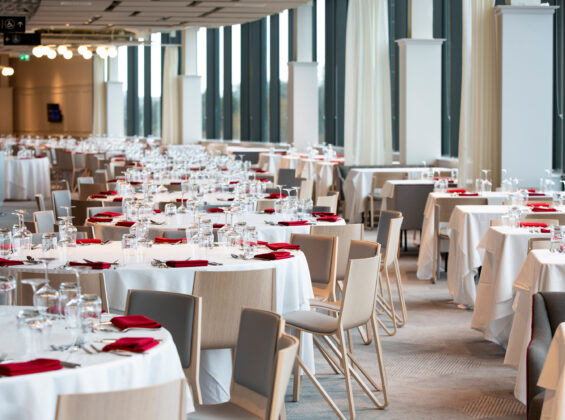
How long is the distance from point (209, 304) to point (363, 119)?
32.5 ft

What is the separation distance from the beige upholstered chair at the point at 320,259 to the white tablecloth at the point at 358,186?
21.9 feet

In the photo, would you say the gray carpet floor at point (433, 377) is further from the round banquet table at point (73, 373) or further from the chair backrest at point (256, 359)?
the round banquet table at point (73, 373)

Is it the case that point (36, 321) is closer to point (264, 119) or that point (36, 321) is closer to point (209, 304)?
point (209, 304)

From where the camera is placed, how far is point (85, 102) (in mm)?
31562

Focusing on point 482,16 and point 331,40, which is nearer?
point 482,16

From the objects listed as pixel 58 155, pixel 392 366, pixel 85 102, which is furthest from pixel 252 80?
pixel 392 366

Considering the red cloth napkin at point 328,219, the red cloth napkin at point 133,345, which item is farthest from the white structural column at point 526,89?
the red cloth napkin at point 133,345

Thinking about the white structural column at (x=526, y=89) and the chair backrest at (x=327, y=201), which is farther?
the white structural column at (x=526, y=89)

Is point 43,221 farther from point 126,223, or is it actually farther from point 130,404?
point 130,404

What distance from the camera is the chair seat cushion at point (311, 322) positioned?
4367 mm

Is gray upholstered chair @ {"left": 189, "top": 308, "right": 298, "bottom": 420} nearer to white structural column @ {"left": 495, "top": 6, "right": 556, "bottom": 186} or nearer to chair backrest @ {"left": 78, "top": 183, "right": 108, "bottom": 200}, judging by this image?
chair backrest @ {"left": 78, "top": 183, "right": 108, "bottom": 200}

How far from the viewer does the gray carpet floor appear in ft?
14.7

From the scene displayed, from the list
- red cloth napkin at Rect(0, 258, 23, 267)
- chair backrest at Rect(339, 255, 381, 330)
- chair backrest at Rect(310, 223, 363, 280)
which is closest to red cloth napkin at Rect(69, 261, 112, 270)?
red cloth napkin at Rect(0, 258, 23, 267)

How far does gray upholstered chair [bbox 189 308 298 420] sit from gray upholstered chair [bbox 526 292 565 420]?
108 centimetres
